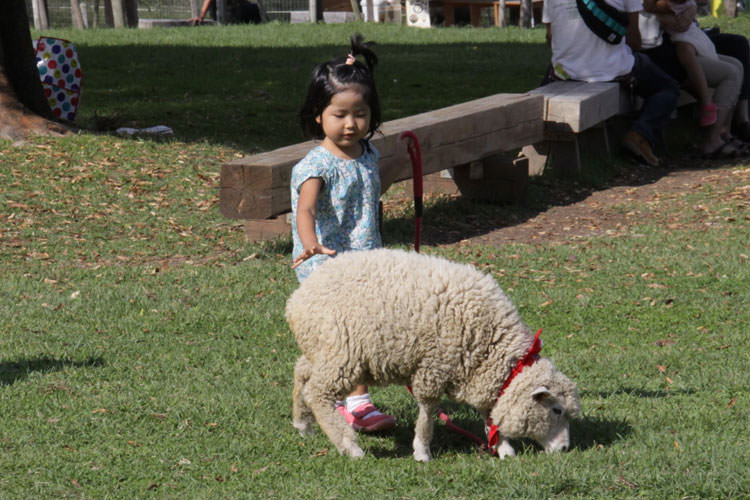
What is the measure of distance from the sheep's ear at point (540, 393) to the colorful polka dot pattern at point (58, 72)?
9317 millimetres

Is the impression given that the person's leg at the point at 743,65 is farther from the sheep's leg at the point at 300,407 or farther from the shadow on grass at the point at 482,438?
the sheep's leg at the point at 300,407

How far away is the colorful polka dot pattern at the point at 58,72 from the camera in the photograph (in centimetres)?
1179

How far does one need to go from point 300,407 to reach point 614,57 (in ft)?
23.8

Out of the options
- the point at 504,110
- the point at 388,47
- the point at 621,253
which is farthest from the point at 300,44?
the point at 621,253

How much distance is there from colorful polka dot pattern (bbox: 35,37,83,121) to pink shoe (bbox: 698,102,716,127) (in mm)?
7337

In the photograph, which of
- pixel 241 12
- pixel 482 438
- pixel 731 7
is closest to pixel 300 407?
pixel 482 438

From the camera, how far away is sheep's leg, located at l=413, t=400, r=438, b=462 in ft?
13.1

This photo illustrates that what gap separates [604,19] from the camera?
10117mm

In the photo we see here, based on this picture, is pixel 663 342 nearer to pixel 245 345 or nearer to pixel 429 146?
pixel 245 345

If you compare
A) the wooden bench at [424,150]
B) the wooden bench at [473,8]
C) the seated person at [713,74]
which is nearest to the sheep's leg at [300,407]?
the wooden bench at [424,150]

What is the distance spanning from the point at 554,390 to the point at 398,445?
0.80 m

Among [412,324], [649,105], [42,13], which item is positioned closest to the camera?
[412,324]

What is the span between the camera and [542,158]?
10.5 m

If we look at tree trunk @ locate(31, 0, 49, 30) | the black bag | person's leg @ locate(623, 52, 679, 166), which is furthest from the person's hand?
tree trunk @ locate(31, 0, 49, 30)
